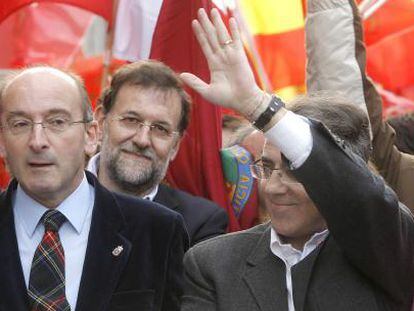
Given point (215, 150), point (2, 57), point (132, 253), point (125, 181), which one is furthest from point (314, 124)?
point (2, 57)

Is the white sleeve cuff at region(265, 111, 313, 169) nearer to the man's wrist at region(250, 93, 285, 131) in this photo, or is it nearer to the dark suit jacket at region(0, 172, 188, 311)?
the man's wrist at region(250, 93, 285, 131)

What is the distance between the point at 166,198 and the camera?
4082 millimetres

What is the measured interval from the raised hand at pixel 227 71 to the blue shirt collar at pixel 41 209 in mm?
689

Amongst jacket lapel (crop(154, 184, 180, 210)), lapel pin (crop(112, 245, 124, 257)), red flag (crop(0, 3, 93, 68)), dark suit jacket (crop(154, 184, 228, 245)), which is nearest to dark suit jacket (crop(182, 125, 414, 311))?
lapel pin (crop(112, 245, 124, 257))

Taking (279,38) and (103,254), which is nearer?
(103,254)

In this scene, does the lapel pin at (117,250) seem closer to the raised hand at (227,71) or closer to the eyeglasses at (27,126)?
the eyeglasses at (27,126)

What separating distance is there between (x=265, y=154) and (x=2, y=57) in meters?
3.83

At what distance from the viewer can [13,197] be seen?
10.3 ft

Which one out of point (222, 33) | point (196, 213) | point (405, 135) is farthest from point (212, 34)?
point (405, 135)

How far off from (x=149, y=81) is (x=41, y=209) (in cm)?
129

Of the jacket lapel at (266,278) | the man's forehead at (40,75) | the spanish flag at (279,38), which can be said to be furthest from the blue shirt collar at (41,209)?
the spanish flag at (279,38)

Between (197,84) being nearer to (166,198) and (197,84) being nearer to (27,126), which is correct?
(27,126)

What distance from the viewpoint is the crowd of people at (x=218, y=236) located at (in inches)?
103

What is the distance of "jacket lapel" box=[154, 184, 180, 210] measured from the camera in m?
4.04
